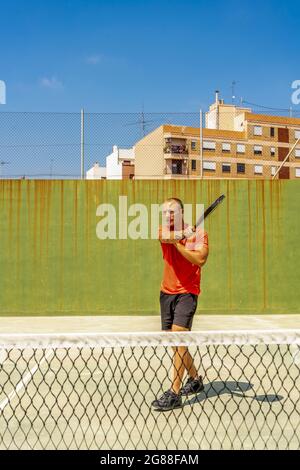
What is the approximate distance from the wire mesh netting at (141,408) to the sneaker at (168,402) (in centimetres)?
4

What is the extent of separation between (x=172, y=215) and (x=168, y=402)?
1.71m

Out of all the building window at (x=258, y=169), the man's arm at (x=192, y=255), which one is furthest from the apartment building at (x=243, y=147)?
the man's arm at (x=192, y=255)

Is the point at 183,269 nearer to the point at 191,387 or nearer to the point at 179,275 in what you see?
the point at 179,275

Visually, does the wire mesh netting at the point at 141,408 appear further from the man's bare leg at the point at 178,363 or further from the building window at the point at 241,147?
the building window at the point at 241,147

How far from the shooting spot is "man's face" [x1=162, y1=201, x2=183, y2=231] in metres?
4.92

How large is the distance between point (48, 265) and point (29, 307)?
958mm

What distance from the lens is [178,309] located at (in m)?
4.86

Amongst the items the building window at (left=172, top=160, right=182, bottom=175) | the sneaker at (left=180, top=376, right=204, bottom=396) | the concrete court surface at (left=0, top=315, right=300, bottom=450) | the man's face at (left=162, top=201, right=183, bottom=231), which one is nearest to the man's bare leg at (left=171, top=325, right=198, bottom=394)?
the concrete court surface at (left=0, top=315, right=300, bottom=450)

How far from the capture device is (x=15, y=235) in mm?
10883

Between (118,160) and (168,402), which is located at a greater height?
(118,160)

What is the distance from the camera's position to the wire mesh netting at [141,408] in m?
3.82

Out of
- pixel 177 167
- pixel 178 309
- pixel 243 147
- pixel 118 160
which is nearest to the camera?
pixel 178 309

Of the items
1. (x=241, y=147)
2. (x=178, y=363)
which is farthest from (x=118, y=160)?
(x=241, y=147)

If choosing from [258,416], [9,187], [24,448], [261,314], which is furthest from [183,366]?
[9,187]
